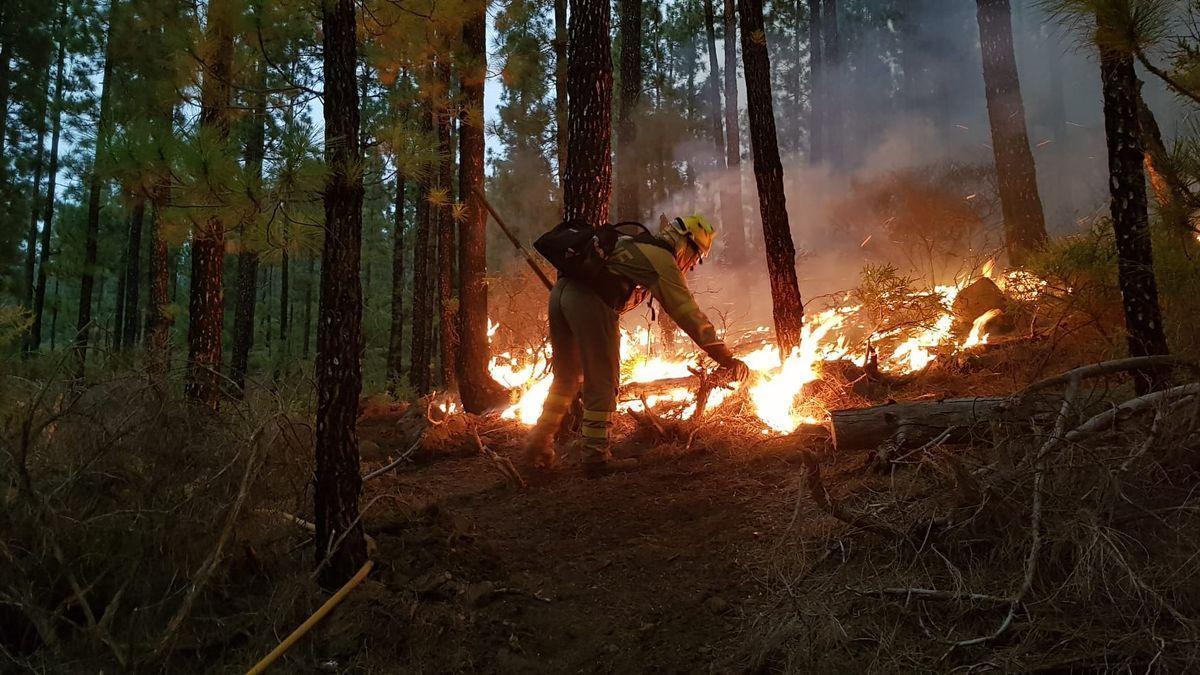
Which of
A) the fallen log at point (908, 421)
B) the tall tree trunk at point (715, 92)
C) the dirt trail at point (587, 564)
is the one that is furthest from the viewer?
the tall tree trunk at point (715, 92)

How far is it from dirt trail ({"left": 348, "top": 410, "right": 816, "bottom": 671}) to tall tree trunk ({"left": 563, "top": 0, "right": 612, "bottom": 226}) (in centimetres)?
257

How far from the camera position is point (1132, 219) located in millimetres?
3549

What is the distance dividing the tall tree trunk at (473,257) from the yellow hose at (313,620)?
5636mm

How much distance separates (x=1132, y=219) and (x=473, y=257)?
7221 mm

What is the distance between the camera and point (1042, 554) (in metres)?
2.52

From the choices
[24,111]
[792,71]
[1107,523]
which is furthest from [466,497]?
[792,71]

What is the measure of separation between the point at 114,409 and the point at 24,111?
17.5 metres

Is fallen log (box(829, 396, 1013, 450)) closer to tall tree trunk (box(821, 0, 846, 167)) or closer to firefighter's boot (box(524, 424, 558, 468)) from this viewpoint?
firefighter's boot (box(524, 424, 558, 468))

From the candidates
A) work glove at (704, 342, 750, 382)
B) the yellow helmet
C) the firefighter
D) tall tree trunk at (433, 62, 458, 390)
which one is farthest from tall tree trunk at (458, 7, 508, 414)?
work glove at (704, 342, 750, 382)

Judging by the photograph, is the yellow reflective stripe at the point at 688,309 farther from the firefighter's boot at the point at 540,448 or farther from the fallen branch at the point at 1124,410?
the fallen branch at the point at 1124,410

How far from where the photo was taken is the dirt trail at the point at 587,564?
2.79m

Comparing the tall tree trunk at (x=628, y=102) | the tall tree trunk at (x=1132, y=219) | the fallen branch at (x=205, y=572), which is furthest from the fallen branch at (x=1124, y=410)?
the tall tree trunk at (x=628, y=102)

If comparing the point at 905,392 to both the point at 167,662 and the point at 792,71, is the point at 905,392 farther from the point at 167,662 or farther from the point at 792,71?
the point at 792,71

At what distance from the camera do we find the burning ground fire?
5.75 metres
